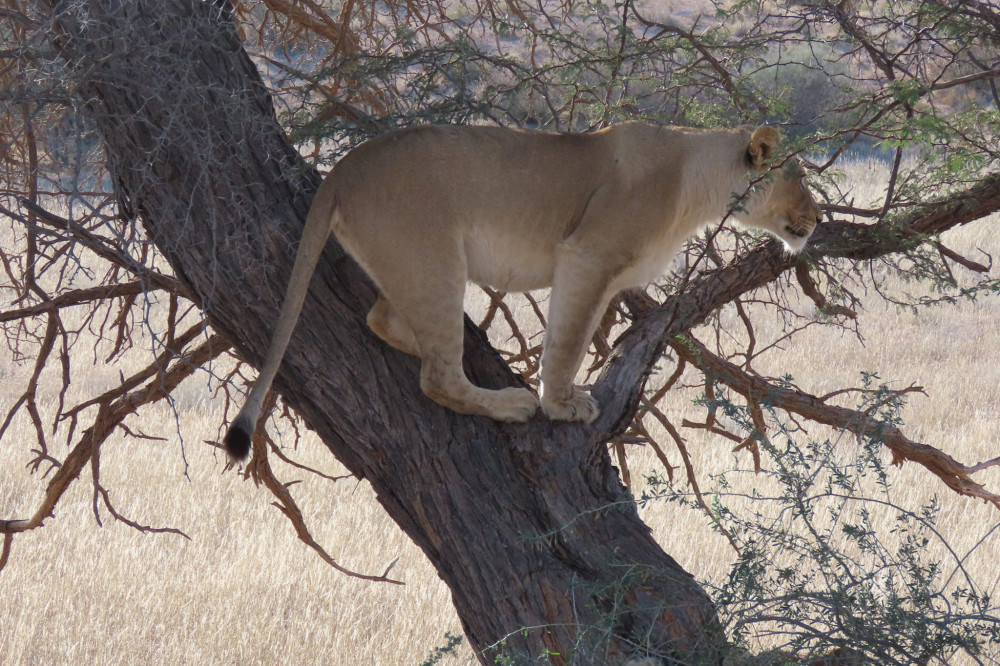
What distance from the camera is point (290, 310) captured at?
9.87 feet

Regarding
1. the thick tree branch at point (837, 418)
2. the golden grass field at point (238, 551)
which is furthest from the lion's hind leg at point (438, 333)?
the golden grass field at point (238, 551)

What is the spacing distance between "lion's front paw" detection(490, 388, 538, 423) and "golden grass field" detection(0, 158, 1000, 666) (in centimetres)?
182

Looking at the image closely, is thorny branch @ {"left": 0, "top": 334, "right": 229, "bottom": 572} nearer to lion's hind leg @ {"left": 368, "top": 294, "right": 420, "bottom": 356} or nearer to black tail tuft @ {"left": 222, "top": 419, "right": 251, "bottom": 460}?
lion's hind leg @ {"left": 368, "top": 294, "right": 420, "bottom": 356}

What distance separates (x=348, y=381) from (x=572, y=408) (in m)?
0.76

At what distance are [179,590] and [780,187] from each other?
4.33 m

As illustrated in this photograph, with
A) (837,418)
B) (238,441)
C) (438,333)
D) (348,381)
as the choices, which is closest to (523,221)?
(438,333)

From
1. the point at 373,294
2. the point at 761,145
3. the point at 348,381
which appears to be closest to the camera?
the point at 348,381

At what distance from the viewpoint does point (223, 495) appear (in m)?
7.73

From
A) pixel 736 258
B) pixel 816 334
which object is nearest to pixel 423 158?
pixel 736 258

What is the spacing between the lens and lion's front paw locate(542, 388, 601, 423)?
3396 mm

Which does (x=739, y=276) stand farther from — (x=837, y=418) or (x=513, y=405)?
(x=513, y=405)

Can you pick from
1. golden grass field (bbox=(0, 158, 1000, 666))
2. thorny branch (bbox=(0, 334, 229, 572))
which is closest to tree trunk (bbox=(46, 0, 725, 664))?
thorny branch (bbox=(0, 334, 229, 572))

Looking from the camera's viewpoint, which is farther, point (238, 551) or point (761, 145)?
point (238, 551)

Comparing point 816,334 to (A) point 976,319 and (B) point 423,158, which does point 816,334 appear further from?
(B) point 423,158
